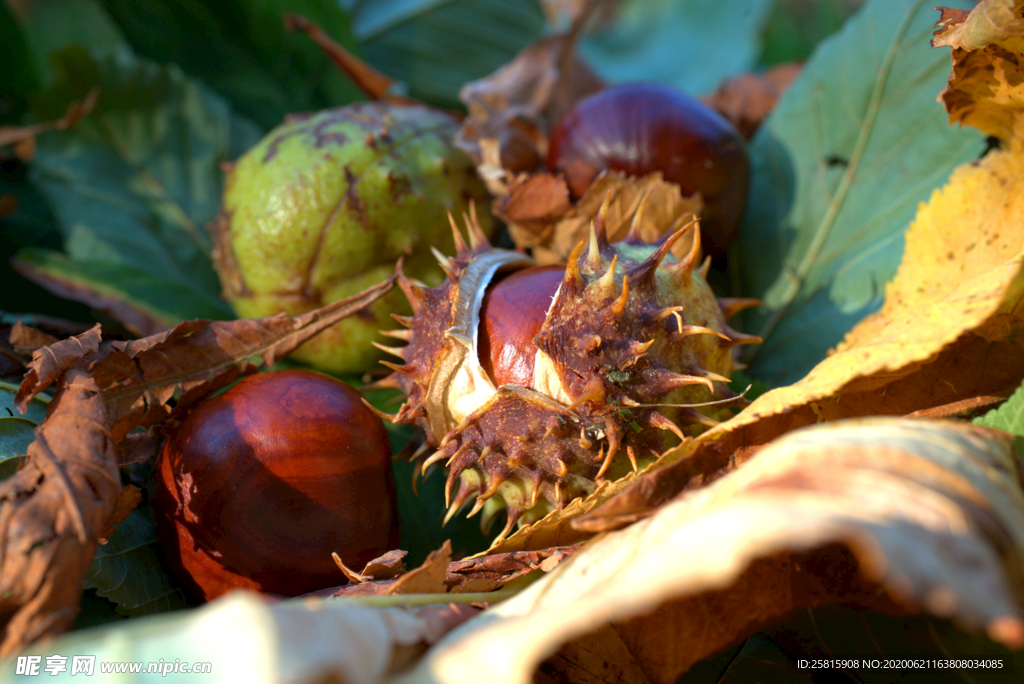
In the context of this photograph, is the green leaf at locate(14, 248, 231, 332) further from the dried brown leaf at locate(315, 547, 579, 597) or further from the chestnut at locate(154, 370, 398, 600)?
the dried brown leaf at locate(315, 547, 579, 597)

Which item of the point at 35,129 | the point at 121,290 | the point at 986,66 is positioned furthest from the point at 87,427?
the point at 986,66

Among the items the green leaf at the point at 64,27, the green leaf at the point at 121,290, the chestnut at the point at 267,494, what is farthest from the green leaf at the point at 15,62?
the chestnut at the point at 267,494

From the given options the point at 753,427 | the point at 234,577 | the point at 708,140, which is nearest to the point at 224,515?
the point at 234,577

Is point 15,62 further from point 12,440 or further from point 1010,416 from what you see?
point 1010,416

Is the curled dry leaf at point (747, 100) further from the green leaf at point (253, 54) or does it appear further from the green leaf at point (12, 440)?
the green leaf at point (12, 440)

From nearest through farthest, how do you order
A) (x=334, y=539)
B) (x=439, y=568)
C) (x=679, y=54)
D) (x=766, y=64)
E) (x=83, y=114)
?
1. (x=439, y=568)
2. (x=334, y=539)
3. (x=83, y=114)
4. (x=679, y=54)
5. (x=766, y=64)

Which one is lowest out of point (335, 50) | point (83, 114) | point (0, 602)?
point (0, 602)

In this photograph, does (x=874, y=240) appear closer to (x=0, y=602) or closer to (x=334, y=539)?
(x=334, y=539)

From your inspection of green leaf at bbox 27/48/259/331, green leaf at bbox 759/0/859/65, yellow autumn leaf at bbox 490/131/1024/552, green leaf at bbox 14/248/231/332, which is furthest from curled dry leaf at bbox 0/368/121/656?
green leaf at bbox 759/0/859/65
